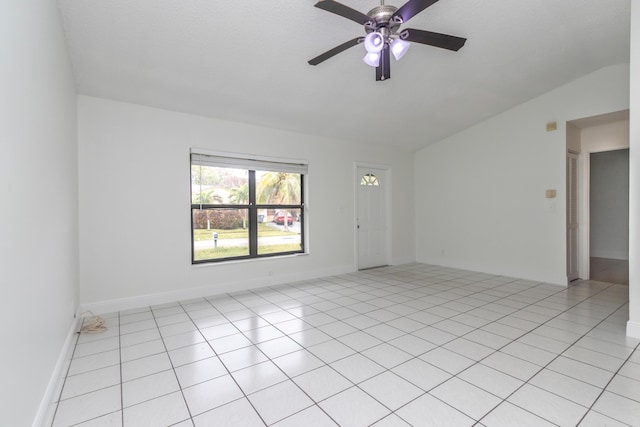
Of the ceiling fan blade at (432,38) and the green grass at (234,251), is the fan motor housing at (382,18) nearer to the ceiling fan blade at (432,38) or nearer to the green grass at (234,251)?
the ceiling fan blade at (432,38)

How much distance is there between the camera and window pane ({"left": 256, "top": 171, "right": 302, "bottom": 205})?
4707 mm

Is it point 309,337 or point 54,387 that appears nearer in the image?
point 54,387

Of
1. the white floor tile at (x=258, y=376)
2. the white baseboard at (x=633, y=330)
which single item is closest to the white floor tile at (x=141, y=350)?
the white floor tile at (x=258, y=376)

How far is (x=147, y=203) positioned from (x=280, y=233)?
78.0 inches

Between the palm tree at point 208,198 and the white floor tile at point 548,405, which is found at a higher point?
the palm tree at point 208,198

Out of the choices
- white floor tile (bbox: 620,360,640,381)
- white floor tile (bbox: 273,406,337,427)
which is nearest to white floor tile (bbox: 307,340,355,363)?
white floor tile (bbox: 273,406,337,427)

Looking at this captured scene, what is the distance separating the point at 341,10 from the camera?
1.93 meters

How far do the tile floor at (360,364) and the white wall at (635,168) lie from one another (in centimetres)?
29

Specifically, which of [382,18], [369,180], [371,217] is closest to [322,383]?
[382,18]

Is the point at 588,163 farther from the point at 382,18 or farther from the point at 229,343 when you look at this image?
the point at 229,343

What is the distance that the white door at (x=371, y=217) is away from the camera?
5.86m

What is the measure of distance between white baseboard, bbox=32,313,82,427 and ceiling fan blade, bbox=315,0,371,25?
2.82 meters

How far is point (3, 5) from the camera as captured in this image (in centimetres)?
125

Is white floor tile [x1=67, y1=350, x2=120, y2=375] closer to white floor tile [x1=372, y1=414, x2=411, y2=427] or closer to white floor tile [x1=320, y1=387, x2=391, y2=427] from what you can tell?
white floor tile [x1=320, y1=387, x2=391, y2=427]
